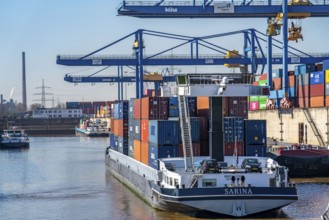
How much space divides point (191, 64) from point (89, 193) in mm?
41182

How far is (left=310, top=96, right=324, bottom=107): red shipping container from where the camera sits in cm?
5319

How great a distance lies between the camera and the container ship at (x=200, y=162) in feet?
85.5

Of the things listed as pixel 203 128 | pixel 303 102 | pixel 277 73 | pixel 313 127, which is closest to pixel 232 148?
pixel 203 128

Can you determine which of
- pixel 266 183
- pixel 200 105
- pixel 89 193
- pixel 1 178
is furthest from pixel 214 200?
pixel 1 178

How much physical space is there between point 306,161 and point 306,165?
27cm

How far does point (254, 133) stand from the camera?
31.7 metres

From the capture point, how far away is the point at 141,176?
34.4 meters

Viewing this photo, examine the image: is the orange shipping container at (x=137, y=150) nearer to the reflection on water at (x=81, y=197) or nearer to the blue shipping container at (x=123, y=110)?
the reflection on water at (x=81, y=197)

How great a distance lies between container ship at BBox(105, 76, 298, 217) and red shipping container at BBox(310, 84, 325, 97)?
1919cm

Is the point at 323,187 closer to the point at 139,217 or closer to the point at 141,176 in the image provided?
the point at 141,176

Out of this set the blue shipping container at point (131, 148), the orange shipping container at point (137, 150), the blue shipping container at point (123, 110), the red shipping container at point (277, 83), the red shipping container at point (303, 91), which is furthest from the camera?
the red shipping container at point (277, 83)

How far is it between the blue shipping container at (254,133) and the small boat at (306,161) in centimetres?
1308

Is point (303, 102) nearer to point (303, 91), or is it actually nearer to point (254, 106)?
point (303, 91)

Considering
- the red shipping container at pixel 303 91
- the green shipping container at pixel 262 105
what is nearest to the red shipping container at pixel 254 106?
the green shipping container at pixel 262 105
